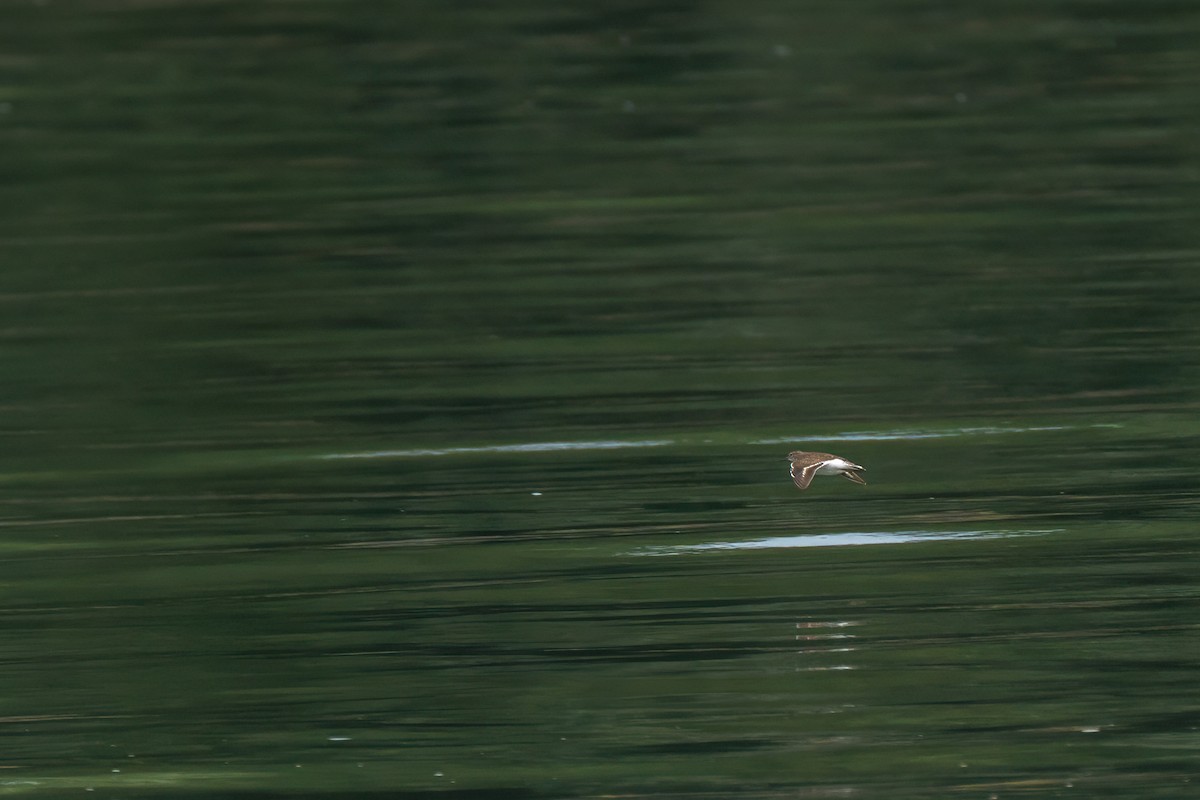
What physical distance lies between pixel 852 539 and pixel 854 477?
26cm

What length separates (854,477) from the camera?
5781 millimetres

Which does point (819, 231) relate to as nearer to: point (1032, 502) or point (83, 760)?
point (1032, 502)

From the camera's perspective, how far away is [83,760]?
14.7ft

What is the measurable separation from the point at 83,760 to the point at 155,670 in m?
0.49

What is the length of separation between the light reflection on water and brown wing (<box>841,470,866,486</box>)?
0.75 ft

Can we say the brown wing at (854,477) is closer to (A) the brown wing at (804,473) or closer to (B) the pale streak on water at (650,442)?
(A) the brown wing at (804,473)

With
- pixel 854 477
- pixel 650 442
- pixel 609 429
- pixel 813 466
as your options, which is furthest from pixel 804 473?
pixel 609 429

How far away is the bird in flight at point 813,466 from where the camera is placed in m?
5.62

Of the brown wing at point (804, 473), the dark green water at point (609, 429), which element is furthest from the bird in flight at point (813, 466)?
the dark green water at point (609, 429)

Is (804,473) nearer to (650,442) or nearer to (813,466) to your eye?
(813,466)

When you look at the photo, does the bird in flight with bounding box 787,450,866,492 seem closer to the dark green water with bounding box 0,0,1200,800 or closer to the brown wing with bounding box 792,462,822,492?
the brown wing with bounding box 792,462,822,492

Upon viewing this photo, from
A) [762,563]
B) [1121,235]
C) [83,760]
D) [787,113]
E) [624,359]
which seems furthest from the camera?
[787,113]

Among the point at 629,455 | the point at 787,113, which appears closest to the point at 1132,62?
the point at 787,113

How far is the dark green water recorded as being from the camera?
178 inches
